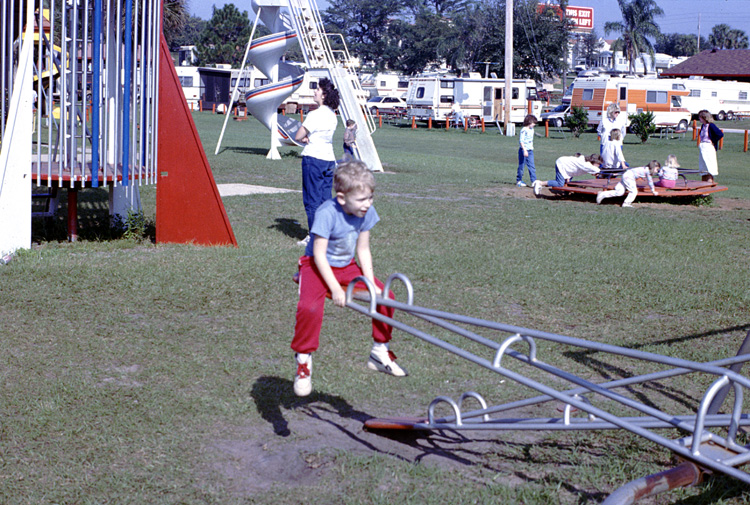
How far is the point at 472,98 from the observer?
45.3 meters

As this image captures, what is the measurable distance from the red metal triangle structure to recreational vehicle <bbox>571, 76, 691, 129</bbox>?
116 ft

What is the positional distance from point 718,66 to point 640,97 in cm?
3338

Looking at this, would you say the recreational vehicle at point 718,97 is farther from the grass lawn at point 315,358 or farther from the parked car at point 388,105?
the grass lawn at point 315,358

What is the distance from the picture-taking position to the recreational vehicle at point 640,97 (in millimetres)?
42125

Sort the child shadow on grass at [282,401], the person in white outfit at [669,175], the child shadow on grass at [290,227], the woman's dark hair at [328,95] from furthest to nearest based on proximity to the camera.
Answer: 1. the person in white outfit at [669,175]
2. the child shadow on grass at [290,227]
3. the woman's dark hair at [328,95]
4. the child shadow on grass at [282,401]

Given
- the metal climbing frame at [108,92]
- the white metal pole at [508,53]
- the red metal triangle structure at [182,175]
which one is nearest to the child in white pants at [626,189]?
the red metal triangle structure at [182,175]

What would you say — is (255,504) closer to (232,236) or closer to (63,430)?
(63,430)

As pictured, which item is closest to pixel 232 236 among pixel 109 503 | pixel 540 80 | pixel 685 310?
pixel 685 310

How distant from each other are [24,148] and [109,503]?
5902 mm

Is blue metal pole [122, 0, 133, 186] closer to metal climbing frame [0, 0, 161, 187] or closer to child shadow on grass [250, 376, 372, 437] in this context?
metal climbing frame [0, 0, 161, 187]

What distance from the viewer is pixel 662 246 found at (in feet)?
33.9

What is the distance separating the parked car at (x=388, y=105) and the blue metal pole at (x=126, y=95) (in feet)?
143

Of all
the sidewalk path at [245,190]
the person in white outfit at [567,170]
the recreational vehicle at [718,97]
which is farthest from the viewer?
the recreational vehicle at [718,97]

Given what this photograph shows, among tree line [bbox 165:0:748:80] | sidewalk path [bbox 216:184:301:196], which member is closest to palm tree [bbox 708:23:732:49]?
tree line [bbox 165:0:748:80]
